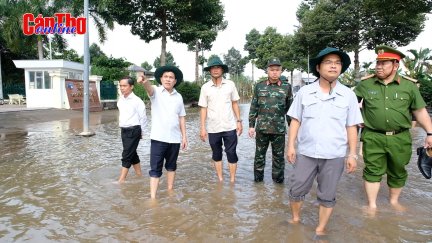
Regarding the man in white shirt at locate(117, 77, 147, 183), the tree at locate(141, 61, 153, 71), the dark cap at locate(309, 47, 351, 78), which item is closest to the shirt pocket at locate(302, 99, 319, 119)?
the dark cap at locate(309, 47, 351, 78)

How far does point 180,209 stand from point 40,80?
19.1 meters

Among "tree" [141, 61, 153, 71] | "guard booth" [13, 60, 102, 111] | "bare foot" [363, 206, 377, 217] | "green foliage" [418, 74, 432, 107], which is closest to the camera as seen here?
"bare foot" [363, 206, 377, 217]

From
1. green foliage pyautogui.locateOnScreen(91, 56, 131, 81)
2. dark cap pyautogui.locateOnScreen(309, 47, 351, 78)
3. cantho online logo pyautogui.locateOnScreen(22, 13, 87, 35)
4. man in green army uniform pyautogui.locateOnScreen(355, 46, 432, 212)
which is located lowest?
man in green army uniform pyautogui.locateOnScreen(355, 46, 432, 212)

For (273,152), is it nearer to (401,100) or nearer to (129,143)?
(401,100)

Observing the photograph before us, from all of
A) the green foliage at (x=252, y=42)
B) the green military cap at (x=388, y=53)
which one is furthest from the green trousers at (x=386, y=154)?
the green foliage at (x=252, y=42)

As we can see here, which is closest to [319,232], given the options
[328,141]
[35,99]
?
[328,141]

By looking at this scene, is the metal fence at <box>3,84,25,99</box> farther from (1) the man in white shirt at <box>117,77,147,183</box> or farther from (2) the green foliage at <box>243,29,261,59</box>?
(1) the man in white shirt at <box>117,77,147,183</box>

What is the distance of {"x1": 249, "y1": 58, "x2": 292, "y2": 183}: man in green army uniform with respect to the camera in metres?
4.89

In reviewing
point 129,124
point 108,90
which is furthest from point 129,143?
point 108,90

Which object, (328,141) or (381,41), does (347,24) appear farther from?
(328,141)

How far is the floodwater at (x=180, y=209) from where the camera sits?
136 inches

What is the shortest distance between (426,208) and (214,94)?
2.93m

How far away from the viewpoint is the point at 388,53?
391 cm

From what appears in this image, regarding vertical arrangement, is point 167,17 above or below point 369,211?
above
